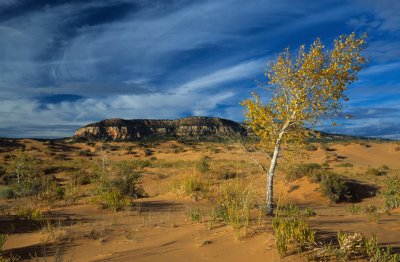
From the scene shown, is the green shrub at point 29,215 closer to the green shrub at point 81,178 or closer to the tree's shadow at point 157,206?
the tree's shadow at point 157,206

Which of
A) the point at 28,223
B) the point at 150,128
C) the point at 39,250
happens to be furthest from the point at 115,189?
the point at 150,128

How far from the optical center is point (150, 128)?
355 feet

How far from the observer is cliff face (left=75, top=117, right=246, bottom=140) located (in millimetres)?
97875

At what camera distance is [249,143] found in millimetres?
10711

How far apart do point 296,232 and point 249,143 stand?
5.56 m

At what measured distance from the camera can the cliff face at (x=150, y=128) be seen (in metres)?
97.9

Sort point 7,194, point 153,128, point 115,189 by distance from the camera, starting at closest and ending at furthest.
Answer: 1. point 115,189
2. point 7,194
3. point 153,128

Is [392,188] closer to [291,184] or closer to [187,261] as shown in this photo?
[291,184]

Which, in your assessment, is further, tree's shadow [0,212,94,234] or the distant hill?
the distant hill

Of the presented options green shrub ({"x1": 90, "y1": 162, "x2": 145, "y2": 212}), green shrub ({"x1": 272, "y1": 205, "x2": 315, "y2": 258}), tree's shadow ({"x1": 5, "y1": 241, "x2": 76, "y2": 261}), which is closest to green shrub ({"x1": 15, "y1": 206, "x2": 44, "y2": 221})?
green shrub ({"x1": 90, "y1": 162, "x2": 145, "y2": 212})

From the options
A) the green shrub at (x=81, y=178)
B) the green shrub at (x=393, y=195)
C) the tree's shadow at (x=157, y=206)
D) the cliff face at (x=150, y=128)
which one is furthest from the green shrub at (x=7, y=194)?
the cliff face at (x=150, y=128)

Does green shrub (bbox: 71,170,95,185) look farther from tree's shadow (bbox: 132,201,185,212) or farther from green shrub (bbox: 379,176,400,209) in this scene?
green shrub (bbox: 379,176,400,209)

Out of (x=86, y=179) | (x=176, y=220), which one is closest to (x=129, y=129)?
(x=86, y=179)

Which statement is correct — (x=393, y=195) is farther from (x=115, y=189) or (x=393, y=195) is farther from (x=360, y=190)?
(x=115, y=189)
